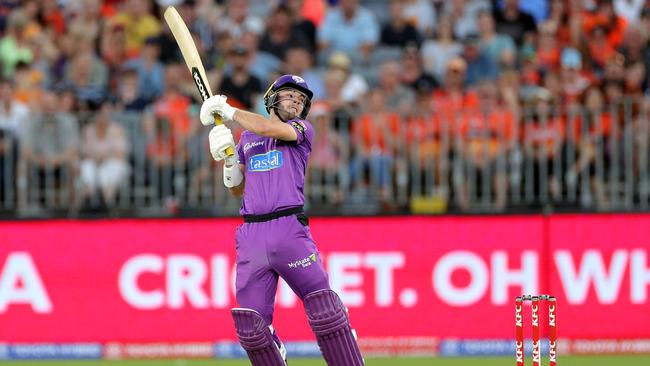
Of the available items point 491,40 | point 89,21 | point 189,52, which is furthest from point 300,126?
point 89,21

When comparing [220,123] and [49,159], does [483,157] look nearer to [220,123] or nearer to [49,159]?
[49,159]

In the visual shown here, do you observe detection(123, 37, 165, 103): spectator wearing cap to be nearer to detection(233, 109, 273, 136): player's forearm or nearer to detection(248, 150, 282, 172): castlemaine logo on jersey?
detection(248, 150, 282, 172): castlemaine logo on jersey

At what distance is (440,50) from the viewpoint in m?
16.9

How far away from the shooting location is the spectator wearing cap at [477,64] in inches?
651

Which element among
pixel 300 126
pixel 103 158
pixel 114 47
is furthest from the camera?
pixel 114 47

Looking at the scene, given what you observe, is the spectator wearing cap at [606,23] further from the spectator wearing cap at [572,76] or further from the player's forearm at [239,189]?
the player's forearm at [239,189]

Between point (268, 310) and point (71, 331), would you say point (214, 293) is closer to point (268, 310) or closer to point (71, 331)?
point (71, 331)

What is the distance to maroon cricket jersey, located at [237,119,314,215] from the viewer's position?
30.6ft

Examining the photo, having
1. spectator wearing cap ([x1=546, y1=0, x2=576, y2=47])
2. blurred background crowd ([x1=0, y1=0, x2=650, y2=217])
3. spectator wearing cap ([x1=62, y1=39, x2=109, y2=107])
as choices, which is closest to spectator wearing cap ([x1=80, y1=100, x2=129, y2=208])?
blurred background crowd ([x1=0, y1=0, x2=650, y2=217])

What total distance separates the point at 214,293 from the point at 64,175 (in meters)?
2.18

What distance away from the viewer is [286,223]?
931 cm

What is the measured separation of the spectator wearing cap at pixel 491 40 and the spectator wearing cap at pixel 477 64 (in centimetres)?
6

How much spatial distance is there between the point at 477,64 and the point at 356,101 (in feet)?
6.89

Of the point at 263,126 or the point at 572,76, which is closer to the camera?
the point at 263,126
